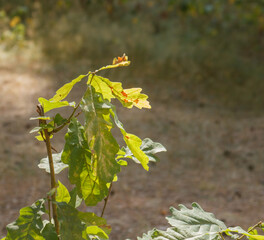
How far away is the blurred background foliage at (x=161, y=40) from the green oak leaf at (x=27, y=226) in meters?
4.14

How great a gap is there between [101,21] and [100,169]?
5706 millimetres

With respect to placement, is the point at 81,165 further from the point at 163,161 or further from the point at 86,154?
the point at 163,161

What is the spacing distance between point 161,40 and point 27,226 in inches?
206

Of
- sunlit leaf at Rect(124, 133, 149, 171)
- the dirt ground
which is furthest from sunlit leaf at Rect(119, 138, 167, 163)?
the dirt ground

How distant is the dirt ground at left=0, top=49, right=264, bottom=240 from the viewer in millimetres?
2908

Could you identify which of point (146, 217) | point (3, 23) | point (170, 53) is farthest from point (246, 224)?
point (3, 23)

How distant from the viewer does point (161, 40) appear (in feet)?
19.4

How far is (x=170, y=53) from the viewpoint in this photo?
5.62 meters

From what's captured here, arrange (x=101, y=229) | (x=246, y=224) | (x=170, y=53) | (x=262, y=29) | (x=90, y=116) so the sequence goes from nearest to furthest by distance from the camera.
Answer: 1. (x=90, y=116)
2. (x=101, y=229)
3. (x=246, y=224)
4. (x=170, y=53)
5. (x=262, y=29)

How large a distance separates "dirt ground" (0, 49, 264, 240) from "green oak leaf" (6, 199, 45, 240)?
171 cm

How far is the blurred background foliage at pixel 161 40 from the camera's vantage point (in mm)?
5223

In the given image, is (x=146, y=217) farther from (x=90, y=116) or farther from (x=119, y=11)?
(x=119, y=11)

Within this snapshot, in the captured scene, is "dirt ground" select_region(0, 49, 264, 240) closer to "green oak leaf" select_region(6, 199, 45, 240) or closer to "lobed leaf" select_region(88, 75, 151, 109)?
"green oak leaf" select_region(6, 199, 45, 240)

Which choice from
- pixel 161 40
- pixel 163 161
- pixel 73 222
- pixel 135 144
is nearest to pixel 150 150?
pixel 135 144
